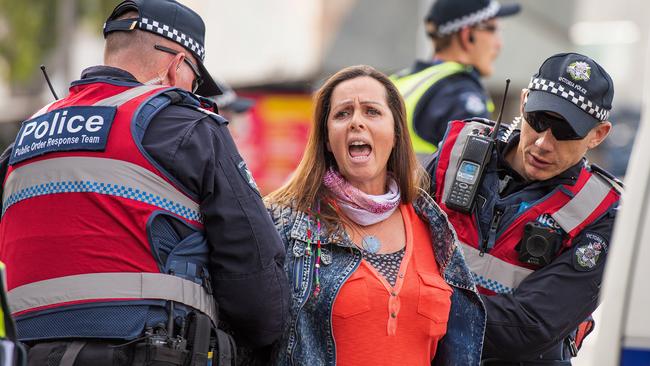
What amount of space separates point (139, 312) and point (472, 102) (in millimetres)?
2880

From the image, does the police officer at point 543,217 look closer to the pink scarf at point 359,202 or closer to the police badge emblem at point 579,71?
the police badge emblem at point 579,71

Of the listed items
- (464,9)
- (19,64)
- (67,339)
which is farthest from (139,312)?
(19,64)

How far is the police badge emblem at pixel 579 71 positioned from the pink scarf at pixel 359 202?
0.89 metres

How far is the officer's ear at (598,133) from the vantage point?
467 centimetres

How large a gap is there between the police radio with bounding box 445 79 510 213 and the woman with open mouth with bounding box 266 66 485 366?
113 mm

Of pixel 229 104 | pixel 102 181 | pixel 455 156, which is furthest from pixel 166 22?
pixel 229 104

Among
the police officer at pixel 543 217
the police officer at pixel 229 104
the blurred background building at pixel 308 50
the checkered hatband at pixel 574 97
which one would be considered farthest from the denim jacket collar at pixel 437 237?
the blurred background building at pixel 308 50

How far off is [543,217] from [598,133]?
456 millimetres

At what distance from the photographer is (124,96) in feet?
13.2

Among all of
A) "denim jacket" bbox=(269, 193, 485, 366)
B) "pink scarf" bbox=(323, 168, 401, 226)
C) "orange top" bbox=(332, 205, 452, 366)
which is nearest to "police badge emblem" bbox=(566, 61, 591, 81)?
"denim jacket" bbox=(269, 193, 485, 366)

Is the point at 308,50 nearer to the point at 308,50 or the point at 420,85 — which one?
the point at 308,50

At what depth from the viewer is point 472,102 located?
6215 mm

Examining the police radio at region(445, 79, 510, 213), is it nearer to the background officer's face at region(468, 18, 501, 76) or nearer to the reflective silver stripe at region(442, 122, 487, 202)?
the reflective silver stripe at region(442, 122, 487, 202)

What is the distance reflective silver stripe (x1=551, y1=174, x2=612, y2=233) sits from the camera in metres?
4.53
